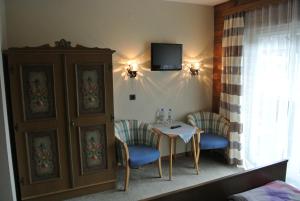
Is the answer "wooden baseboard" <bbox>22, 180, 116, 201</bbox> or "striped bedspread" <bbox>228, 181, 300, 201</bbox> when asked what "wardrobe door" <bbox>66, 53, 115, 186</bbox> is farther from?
"striped bedspread" <bbox>228, 181, 300, 201</bbox>

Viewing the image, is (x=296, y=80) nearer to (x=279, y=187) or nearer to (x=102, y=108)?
(x=279, y=187)

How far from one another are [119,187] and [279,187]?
79.7 inches

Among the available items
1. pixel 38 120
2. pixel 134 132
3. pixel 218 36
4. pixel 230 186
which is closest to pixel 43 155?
pixel 38 120

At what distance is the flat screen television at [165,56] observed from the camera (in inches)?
146

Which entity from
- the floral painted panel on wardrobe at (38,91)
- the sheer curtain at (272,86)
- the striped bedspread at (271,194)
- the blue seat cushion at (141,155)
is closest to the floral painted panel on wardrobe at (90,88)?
the floral painted panel on wardrobe at (38,91)

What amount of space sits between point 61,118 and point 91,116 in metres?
0.36

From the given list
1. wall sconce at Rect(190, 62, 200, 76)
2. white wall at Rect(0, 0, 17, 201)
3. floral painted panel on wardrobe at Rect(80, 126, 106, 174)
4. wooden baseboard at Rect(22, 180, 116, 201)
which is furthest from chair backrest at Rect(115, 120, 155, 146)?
white wall at Rect(0, 0, 17, 201)

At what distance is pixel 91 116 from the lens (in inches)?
115

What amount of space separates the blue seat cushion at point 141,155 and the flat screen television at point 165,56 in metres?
1.29

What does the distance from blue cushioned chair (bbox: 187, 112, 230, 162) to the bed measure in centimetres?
141

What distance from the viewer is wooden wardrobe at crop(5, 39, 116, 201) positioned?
263cm

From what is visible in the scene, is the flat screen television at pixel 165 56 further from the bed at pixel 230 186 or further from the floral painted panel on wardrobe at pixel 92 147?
the bed at pixel 230 186

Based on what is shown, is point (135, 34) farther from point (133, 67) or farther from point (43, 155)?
point (43, 155)

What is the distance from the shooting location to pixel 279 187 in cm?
192
